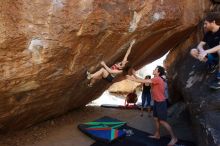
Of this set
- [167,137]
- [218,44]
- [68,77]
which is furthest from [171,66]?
[68,77]

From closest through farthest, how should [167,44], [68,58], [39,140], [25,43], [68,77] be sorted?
[25,43]
[68,58]
[68,77]
[39,140]
[167,44]

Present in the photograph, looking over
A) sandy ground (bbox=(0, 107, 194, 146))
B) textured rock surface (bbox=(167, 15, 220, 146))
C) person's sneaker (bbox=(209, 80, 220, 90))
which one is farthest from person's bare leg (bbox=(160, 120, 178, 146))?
person's sneaker (bbox=(209, 80, 220, 90))

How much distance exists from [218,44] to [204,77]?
0.84 m

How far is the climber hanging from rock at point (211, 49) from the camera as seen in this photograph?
633 cm

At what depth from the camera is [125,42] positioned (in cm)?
713

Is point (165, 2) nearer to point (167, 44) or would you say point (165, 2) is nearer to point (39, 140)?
point (167, 44)

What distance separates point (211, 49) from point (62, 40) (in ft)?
8.92

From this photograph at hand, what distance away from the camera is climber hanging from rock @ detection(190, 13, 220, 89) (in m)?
6.33

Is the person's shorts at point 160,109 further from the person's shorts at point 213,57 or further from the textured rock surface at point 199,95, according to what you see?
the person's shorts at point 213,57

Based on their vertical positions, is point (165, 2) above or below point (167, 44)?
above

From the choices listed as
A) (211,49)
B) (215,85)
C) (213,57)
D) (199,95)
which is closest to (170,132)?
(199,95)

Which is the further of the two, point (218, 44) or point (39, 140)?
point (39, 140)

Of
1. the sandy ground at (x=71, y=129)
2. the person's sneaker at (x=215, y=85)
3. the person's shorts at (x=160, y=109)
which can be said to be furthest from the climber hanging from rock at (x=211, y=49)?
the sandy ground at (x=71, y=129)

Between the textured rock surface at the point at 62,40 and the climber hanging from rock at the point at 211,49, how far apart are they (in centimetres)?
95
